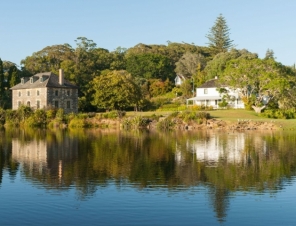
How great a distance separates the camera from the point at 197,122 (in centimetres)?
6444

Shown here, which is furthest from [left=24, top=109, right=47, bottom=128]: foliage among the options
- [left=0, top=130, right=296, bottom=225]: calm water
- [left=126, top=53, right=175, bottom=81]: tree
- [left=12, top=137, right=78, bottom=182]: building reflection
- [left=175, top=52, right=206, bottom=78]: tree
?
[left=175, top=52, right=206, bottom=78]: tree

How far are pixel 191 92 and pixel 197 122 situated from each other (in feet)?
109

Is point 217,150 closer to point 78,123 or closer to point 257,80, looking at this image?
point 78,123

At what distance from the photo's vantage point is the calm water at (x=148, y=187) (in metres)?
16.2

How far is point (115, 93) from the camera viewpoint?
76.6m

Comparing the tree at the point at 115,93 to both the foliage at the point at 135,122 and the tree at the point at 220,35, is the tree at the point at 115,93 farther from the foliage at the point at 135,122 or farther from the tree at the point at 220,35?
the tree at the point at 220,35

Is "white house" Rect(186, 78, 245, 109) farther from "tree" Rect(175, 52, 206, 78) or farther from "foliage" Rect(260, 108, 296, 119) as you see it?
"tree" Rect(175, 52, 206, 78)

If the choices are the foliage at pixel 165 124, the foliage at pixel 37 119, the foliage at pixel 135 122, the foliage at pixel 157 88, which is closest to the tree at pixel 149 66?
the foliage at pixel 157 88

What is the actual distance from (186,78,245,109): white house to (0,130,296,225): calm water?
4740cm

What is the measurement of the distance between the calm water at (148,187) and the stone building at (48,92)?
42549 mm

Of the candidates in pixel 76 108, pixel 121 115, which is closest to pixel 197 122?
pixel 121 115

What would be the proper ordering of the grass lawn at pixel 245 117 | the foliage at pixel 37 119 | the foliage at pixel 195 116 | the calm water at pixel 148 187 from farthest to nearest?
the foliage at pixel 37 119, the foliage at pixel 195 116, the grass lawn at pixel 245 117, the calm water at pixel 148 187

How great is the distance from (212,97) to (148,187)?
213ft

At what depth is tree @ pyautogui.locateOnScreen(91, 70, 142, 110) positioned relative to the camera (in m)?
76.7
